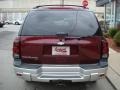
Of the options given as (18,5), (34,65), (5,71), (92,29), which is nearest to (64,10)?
(92,29)

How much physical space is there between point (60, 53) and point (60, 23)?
2.40 feet

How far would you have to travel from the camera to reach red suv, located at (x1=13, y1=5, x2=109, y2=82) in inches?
259

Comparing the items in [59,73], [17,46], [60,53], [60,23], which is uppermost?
[60,23]

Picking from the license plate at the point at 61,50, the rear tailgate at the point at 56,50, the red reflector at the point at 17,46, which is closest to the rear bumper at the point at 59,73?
the rear tailgate at the point at 56,50

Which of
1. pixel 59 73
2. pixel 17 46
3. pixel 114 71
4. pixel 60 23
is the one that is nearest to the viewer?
pixel 59 73

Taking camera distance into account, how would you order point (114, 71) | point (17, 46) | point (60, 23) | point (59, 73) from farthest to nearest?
point (114, 71) → point (60, 23) → point (17, 46) → point (59, 73)

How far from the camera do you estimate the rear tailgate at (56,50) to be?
21.7 ft

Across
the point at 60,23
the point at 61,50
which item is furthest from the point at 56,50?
the point at 60,23

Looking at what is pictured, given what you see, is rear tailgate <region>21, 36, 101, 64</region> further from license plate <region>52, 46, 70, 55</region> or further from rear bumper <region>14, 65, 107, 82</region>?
rear bumper <region>14, 65, 107, 82</region>

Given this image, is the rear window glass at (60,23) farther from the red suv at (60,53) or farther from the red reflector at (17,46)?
the red reflector at (17,46)

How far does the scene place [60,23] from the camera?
278 inches

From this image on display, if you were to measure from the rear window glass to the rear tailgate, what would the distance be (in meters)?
0.17

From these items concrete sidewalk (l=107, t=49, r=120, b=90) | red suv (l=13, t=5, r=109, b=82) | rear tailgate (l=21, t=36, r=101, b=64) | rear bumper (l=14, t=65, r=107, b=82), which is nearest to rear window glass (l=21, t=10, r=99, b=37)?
red suv (l=13, t=5, r=109, b=82)

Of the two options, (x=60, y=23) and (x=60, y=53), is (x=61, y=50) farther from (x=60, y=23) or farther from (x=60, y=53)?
(x=60, y=23)
